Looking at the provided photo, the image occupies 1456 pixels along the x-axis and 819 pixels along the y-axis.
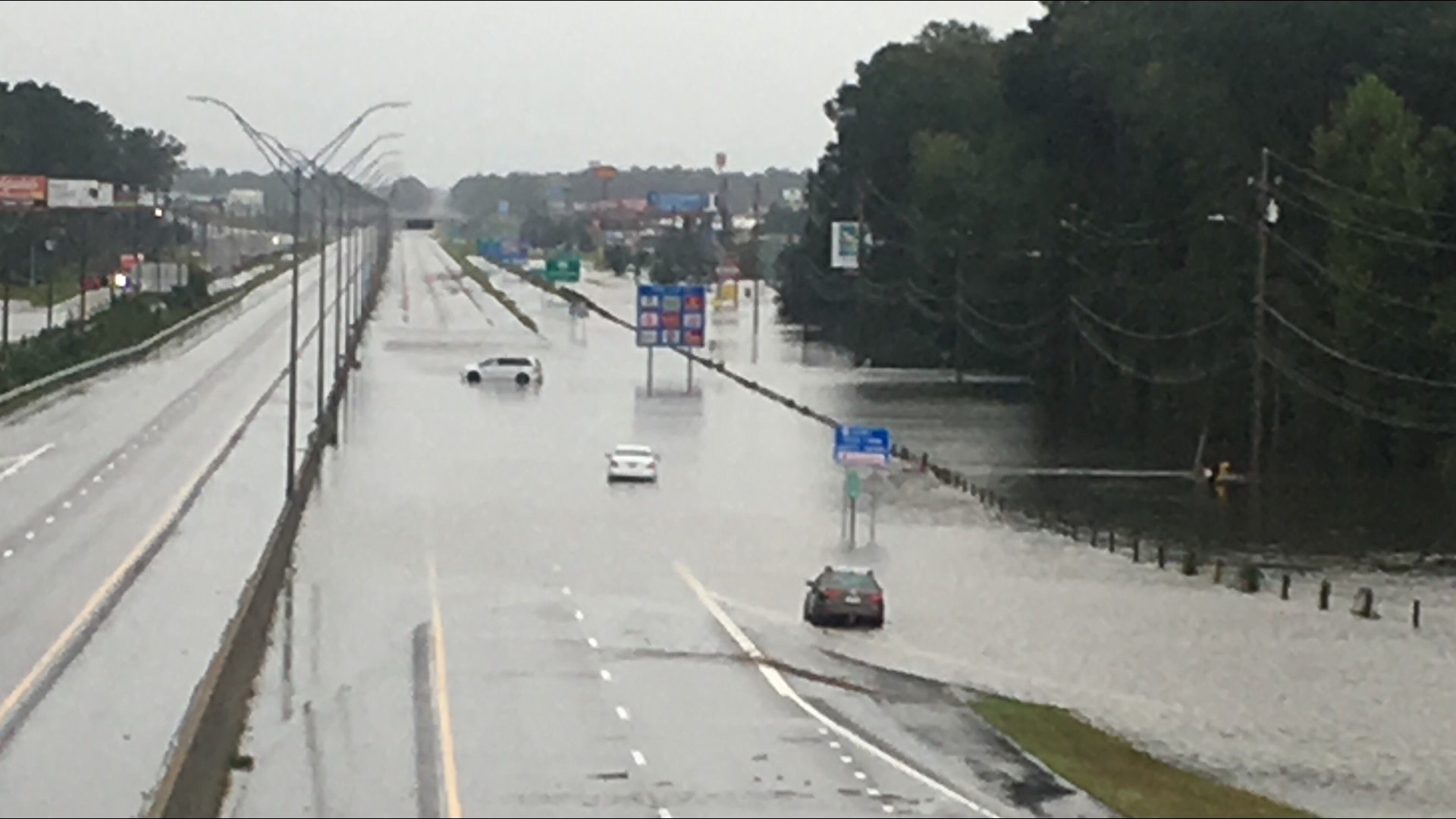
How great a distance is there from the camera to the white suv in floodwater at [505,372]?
102 meters

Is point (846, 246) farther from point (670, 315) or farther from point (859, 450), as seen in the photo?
point (859, 450)

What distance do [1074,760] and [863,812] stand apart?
17.8ft

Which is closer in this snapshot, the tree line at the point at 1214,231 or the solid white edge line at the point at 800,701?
the solid white edge line at the point at 800,701

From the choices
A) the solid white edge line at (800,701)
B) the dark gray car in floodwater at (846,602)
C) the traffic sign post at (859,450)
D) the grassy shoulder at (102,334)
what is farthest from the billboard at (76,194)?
the dark gray car in floodwater at (846,602)

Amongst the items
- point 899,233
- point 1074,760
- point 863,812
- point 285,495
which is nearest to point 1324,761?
point 1074,760

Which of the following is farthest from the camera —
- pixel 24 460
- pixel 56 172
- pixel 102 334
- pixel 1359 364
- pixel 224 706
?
pixel 56 172

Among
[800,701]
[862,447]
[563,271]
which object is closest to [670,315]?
[862,447]

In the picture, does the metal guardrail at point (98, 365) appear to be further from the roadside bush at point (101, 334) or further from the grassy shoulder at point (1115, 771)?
the grassy shoulder at point (1115, 771)

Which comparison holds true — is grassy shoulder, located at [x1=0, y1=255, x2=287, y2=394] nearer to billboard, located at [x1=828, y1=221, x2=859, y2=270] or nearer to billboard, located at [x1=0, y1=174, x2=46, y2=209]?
billboard, located at [x1=0, y1=174, x2=46, y2=209]

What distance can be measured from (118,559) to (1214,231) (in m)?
52.0

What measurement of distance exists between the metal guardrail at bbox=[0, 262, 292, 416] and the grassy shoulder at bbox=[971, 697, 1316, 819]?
47.3m

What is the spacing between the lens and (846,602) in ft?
130

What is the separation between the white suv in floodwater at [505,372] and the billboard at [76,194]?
5062cm

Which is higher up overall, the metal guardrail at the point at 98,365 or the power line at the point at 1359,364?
the power line at the point at 1359,364
